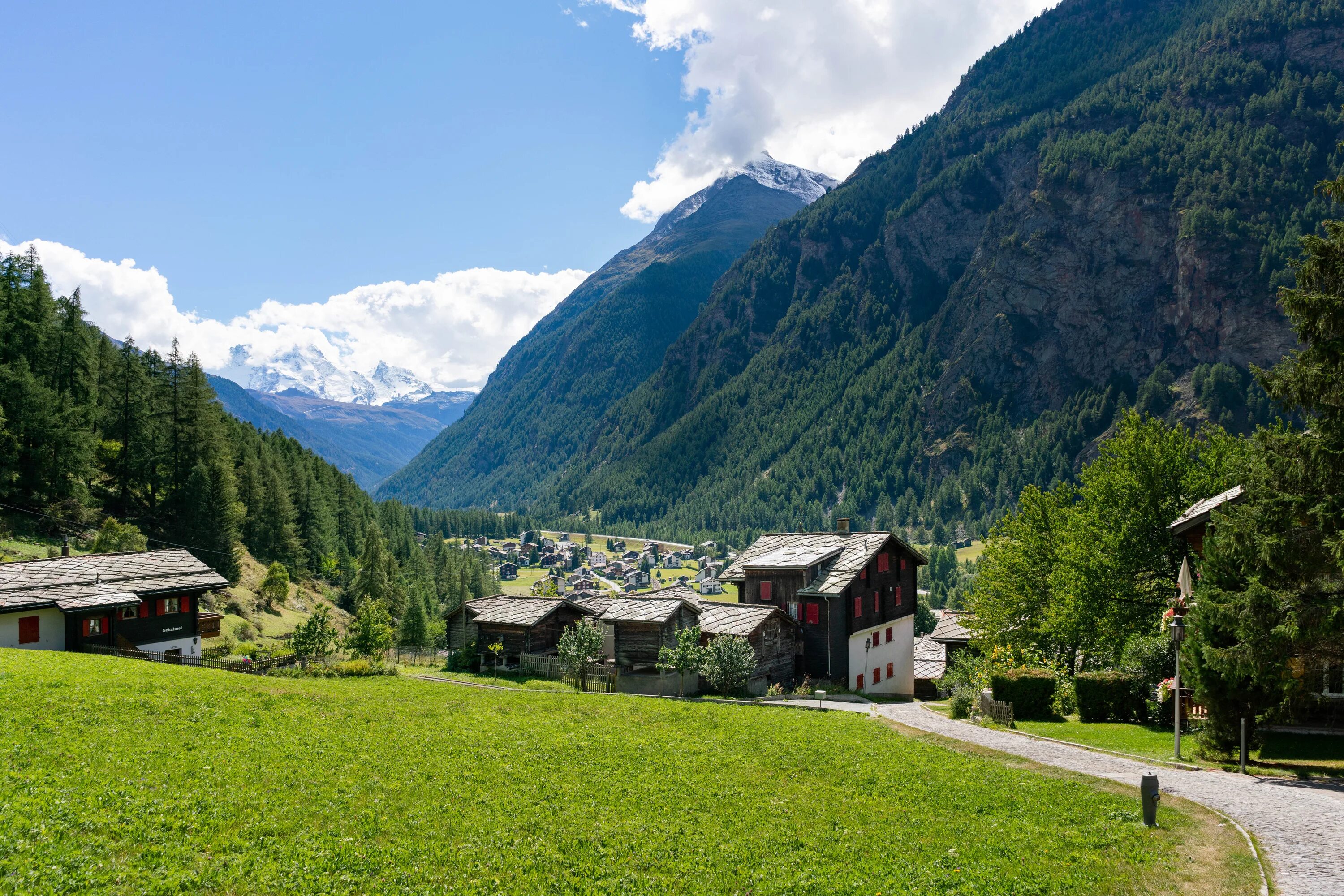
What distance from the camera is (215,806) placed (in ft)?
54.4

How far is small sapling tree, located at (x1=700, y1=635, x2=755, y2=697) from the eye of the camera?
45.4 m

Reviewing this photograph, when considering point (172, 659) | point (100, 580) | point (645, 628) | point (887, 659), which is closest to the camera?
point (172, 659)

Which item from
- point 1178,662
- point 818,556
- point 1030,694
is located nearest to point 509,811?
point 1178,662

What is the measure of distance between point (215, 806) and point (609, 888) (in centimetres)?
889

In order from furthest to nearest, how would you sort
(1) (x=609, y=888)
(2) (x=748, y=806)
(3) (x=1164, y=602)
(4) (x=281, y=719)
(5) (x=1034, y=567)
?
(5) (x=1034, y=567)
(3) (x=1164, y=602)
(4) (x=281, y=719)
(2) (x=748, y=806)
(1) (x=609, y=888)

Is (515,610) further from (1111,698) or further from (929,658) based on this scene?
(929,658)

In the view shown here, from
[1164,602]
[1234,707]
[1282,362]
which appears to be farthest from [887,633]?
[1282,362]

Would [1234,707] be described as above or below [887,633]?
above

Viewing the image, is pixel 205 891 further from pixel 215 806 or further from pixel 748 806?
pixel 748 806

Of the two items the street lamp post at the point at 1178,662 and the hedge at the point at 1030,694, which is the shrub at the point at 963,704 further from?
the street lamp post at the point at 1178,662

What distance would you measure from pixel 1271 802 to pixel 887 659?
40.8m

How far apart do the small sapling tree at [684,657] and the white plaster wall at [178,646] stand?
3030cm

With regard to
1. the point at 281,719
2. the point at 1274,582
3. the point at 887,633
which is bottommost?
the point at 887,633

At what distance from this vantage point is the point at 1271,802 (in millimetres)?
21000
